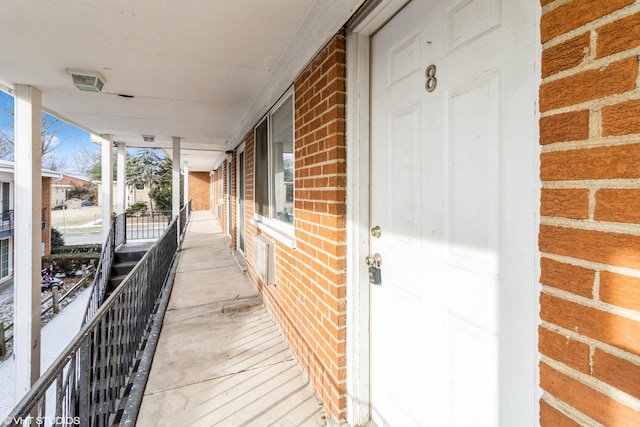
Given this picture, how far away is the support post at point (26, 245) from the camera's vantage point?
313 cm

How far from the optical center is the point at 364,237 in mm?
1716

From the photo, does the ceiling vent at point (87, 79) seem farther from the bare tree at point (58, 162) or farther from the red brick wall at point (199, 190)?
the bare tree at point (58, 162)

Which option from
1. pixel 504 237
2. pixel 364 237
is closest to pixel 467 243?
pixel 504 237

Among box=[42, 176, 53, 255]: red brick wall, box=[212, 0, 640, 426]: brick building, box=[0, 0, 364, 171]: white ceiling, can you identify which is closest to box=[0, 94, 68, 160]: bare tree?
box=[42, 176, 53, 255]: red brick wall

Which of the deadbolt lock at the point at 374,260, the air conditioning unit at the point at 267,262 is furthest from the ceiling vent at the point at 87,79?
the deadbolt lock at the point at 374,260

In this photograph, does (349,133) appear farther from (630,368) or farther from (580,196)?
(630,368)

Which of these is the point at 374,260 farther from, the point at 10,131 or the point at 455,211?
the point at 10,131

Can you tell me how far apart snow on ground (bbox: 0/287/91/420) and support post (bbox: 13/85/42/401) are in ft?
4.96

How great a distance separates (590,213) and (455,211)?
0.52 metres

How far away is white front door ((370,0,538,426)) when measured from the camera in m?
0.96

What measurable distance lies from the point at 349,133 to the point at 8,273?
15.4 meters

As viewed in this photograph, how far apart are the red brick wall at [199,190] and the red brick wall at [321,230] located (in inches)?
717


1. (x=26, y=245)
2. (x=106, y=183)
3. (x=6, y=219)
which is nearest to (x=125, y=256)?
(x=106, y=183)

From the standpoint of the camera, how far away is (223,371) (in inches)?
91.0
